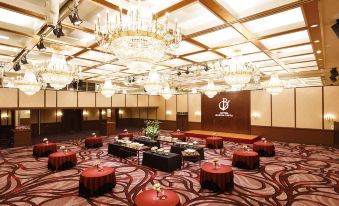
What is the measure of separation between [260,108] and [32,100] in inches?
558

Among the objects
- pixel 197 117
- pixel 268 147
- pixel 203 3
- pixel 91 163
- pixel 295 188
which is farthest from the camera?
pixel 197 117

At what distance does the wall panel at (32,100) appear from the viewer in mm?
12344

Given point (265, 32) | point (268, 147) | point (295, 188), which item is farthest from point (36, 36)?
point (268, 147)

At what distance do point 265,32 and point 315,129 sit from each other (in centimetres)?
899

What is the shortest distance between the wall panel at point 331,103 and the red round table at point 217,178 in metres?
8.84

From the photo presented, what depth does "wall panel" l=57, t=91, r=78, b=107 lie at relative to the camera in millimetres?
13906

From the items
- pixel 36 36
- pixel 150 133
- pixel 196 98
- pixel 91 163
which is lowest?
pixel 91 163

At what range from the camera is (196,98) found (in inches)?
659

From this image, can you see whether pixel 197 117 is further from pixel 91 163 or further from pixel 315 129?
pixel 91 163

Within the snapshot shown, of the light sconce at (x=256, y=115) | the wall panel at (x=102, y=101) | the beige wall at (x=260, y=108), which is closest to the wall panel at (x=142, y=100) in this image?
the wall panel at (x=102, y=101)

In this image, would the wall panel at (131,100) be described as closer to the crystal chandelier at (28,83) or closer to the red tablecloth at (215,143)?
the red tablecloth at (215,143)

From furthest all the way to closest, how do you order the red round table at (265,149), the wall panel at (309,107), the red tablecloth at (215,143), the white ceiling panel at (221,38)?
the wall panel at (309,107) < the red tablecloth at (215,143) < the red round table at (265,149) < the white ceiling panel at (221,38)

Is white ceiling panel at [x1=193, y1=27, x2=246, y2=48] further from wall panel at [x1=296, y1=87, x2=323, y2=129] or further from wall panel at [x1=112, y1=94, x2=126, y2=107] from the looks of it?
wall panel at [x1=112, y1=94, x2=126, y2=107]

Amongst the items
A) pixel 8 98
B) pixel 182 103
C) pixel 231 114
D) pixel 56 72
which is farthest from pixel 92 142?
pixel 231 114
